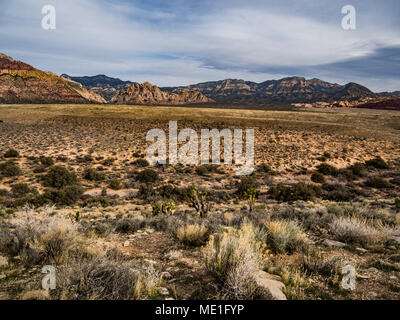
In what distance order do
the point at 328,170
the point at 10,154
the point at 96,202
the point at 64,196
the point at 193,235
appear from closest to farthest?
the point at 193,235 < the point at 96,202 < the point at 64,196 < the point at 328,170 < the point at 10,154

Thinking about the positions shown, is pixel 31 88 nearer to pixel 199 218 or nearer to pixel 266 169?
pixel 266 169

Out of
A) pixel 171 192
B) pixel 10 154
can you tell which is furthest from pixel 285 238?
pixel 10 154

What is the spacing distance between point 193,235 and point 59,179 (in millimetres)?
13587

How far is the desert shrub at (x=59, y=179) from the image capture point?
14844 mm

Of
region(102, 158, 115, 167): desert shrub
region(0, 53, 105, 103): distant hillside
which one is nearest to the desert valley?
region(102, 158, 115, 167): desert shrub

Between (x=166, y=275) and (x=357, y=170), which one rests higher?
(x=166, y=275)

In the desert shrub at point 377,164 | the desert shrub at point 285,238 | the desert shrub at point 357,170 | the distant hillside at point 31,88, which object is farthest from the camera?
the distant hillside at point 31,88

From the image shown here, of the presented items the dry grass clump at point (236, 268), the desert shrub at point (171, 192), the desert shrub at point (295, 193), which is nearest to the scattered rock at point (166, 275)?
the dry grass clump at point (236, 268)

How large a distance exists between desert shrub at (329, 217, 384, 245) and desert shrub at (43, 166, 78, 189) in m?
15.5

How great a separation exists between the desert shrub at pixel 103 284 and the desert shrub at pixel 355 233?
448cm

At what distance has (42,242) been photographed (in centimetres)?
420

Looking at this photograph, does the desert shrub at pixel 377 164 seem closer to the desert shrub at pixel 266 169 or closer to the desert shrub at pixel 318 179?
the desert shrub at pixel 318 179
